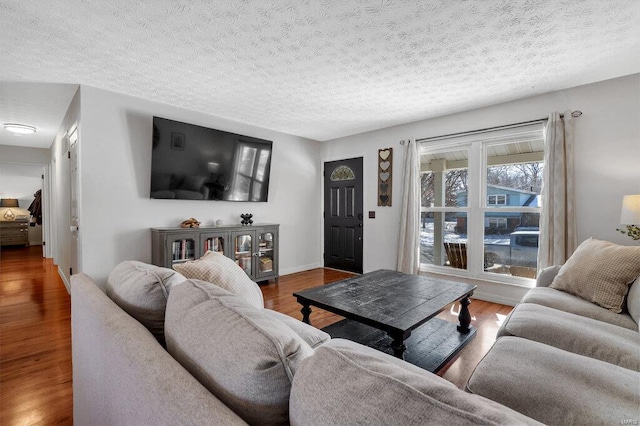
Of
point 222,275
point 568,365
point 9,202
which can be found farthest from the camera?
point 9,202

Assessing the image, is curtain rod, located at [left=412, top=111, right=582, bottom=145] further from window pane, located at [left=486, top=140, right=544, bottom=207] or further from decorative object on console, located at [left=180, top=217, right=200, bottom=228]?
decorative object on console, located at [left=180, top=217, right=200, bottom=228]

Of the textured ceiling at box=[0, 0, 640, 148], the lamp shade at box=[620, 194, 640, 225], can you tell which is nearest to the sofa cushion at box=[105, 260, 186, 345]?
the textured ceiling at box=[0, 0, 640, 148]

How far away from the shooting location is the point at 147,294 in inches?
42.0

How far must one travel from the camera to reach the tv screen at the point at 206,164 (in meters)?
3.36

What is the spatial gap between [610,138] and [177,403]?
394 cm

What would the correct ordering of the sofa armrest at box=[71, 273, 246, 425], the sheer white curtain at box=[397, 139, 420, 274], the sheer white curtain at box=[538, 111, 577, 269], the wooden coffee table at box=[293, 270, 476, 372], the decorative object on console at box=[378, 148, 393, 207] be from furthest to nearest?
1. the decorative object on console at box=[378, 148, 393, 207]
2. the sheer white curtain at box=[397, 139, 420, 274]
3. the sheer white curtain at box=[538, 111, 577, 269]
4. the wooden coffee table at box=[293, 270, 476, 372]
5. the sofa armrest at box=[71, 273, 246, 425]

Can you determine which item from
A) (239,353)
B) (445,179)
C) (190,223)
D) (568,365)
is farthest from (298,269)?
(239,353)

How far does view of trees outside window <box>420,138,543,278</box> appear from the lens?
3.31 m

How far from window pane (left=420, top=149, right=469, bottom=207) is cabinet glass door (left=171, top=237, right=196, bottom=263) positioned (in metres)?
3.11

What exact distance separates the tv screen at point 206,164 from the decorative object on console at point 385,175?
1.71 meters

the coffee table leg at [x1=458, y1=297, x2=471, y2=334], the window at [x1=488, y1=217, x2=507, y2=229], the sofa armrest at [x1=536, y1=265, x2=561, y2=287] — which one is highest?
the window at [x1=488, y1=217, x2=507, y2=229]

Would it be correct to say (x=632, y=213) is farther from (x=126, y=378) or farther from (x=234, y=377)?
(x=126, y=378)

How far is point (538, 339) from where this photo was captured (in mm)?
1478

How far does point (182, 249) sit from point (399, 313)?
8.56 ft
